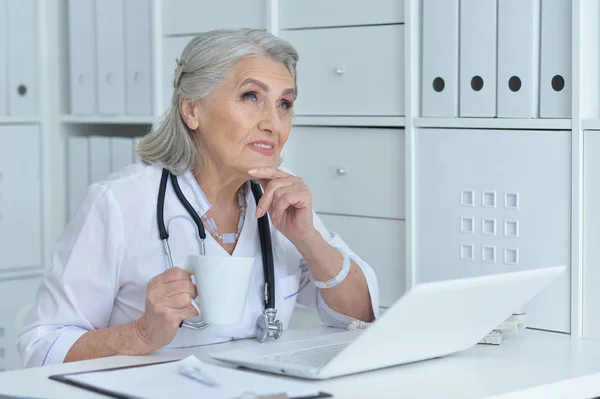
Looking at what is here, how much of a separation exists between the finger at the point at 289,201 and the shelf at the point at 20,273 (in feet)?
5.13

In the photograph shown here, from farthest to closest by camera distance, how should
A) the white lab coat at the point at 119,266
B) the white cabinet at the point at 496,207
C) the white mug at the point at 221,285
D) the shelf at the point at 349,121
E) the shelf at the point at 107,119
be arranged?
the shelf at the point at 107,119
the shelf at the point at 349,121
the white cabinet at the point at 496,207
the white lab coat at the point at 119,266
the white mug at the point at 221,285

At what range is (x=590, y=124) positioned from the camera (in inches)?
78.2

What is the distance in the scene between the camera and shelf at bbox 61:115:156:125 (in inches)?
116

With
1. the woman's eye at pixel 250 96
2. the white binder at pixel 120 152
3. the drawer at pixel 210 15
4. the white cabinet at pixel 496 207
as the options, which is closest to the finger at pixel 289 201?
the woman's eye at pixel 250 96

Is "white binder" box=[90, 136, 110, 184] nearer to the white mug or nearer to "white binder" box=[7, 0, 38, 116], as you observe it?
"white binder" box=[7, 0, 38, 116]

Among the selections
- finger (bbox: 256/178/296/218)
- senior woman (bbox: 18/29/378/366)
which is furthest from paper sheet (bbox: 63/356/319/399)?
finger (bbox: 256/178/296/218)


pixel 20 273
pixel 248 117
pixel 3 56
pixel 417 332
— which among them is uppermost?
pixel 3 56

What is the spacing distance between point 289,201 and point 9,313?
1650 millimetres

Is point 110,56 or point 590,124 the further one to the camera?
point 110,56

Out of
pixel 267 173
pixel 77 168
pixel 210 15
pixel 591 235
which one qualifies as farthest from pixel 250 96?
pixel 77 168

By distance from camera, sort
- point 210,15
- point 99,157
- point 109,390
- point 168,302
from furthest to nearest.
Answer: point 99,157 → point 210,15 → point 168,302 → point 109,390

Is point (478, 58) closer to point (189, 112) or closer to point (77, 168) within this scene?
point (189, 112)

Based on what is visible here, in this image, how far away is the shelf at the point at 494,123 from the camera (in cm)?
205

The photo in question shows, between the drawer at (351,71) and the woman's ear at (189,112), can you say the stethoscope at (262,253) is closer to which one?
the woman's ear at (189,112)
